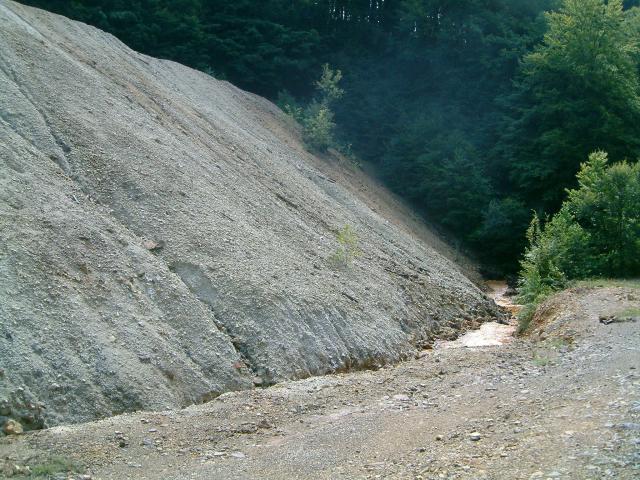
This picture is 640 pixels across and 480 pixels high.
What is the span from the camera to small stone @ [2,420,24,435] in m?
8.43

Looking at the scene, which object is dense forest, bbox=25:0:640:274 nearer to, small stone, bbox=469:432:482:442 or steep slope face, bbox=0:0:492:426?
steep slope face, bbox=0:0:492:426

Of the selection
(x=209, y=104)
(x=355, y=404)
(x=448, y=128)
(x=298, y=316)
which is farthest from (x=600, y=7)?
(x=355, y=404)

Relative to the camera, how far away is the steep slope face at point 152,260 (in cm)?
984

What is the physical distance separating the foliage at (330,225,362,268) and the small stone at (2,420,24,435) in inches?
355

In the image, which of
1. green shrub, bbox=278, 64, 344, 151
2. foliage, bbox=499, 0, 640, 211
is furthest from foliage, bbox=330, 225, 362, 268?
foliage, bbox=499, 0, 640, 211

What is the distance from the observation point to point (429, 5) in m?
36.4

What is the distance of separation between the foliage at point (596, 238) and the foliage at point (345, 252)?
4.54 meters

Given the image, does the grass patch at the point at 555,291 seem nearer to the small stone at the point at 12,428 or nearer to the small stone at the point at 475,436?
the small stone at the point at 475,436

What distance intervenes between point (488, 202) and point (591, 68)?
6556 millimetres

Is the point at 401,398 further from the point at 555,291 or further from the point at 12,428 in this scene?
the point at 555,291

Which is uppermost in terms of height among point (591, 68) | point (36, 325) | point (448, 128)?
point (591, 68)

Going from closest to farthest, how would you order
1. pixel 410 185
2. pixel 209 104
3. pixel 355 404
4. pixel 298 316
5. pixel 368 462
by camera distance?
1. pixel 368 462
2. pixel 355 404
3. pixel 298 316
4. pixel 209 104
5. pixel 410 185

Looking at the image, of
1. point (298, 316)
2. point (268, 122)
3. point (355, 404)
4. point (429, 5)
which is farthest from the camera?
point (429, 5)

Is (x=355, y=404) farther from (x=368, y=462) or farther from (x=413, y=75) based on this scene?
(x=413, y=75)
